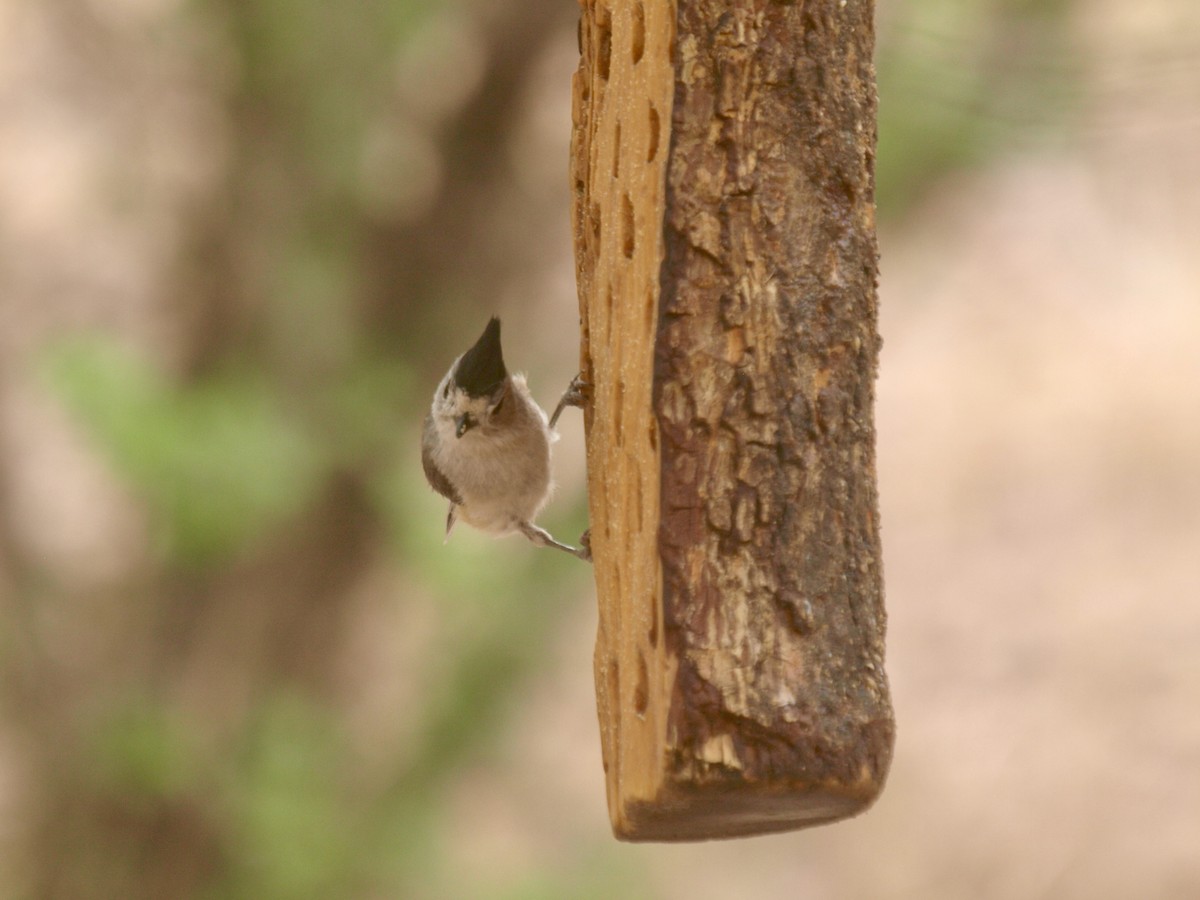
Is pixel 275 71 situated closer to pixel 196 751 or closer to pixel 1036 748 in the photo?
pixel 196 751

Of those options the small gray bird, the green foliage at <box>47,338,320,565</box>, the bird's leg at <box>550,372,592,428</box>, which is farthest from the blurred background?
the bird's leg at <box>550,372,592,428</box>

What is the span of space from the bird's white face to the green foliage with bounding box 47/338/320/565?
1.03m

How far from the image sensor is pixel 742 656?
147 centimetres

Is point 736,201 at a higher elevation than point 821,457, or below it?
higher

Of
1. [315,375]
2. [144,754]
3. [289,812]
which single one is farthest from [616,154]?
[144,754]

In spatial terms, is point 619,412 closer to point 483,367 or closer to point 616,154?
point 616,154

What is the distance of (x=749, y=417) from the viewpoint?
1501 millimetres

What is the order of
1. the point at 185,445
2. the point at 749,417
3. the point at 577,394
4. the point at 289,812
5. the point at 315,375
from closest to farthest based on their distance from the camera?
the point at 749,417 → the point at 577,394 → the point at 185,445 → the point at 289,812 → the point at 315,375

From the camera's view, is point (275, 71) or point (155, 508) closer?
point (155, 508)

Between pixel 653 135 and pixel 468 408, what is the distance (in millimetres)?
1033

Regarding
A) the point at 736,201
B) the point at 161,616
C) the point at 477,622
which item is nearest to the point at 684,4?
Answer: the point at 736,201

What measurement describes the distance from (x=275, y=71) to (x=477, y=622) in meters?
1.65

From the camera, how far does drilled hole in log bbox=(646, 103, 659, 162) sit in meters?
1.54

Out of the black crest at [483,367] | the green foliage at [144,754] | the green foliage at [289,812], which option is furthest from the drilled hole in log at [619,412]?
the green foliage at [144,754]
